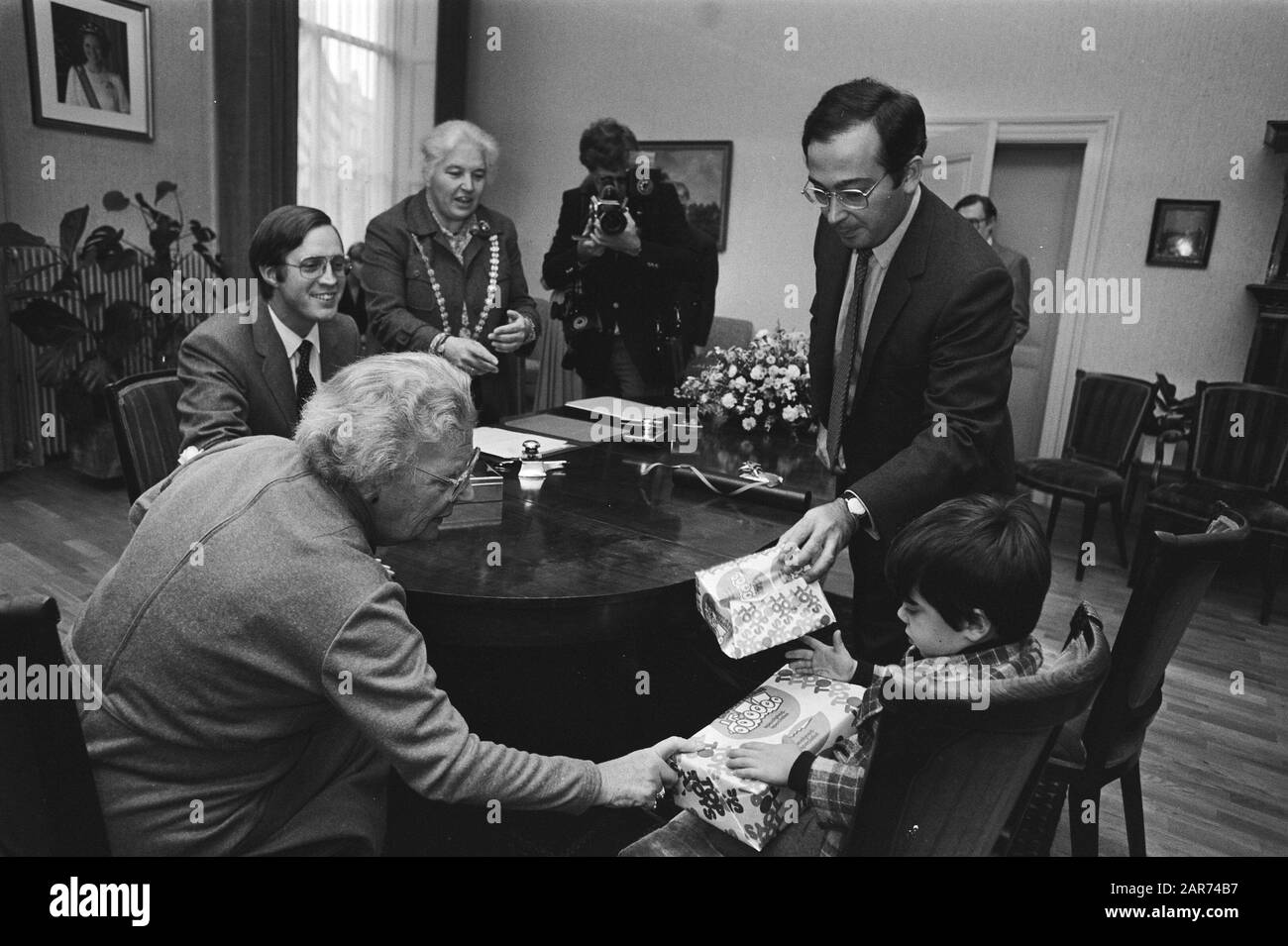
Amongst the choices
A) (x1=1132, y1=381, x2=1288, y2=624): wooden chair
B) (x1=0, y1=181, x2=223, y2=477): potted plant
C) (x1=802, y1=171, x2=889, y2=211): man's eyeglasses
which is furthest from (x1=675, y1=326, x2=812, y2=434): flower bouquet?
(x1=0, y1=181, x2=223, y2=477): potted plant

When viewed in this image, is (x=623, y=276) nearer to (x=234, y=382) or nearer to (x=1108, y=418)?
(x=234, y=382)

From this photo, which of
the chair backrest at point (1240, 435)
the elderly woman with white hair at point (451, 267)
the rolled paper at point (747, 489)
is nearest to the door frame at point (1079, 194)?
the chair backrest at point (1240, 435)

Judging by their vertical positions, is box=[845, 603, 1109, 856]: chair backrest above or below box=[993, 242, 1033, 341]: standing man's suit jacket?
below

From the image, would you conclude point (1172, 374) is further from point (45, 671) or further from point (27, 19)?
point (27, 19)

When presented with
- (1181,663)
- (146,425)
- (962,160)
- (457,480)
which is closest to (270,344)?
(146,425)

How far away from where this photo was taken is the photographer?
328cm

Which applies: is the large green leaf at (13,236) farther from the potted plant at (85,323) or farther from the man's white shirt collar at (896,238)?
the man's white shirt collar at (896,238)

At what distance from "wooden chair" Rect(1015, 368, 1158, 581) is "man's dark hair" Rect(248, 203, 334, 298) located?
129 inches

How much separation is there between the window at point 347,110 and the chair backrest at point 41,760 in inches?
218

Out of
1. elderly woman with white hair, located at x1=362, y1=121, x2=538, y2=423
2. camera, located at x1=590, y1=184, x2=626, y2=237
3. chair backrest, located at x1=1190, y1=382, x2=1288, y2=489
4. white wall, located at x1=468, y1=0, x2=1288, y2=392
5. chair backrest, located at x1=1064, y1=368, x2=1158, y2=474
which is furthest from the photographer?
white wall, located at x1=468, y1=0, x2=1288, y2=392

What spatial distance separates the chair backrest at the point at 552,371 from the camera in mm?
6336

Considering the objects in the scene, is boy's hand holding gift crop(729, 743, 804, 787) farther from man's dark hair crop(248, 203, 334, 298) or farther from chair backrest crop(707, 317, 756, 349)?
chair backrest crop(707, 317, 756, 349)

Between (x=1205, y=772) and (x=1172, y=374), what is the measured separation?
3.17 meters
